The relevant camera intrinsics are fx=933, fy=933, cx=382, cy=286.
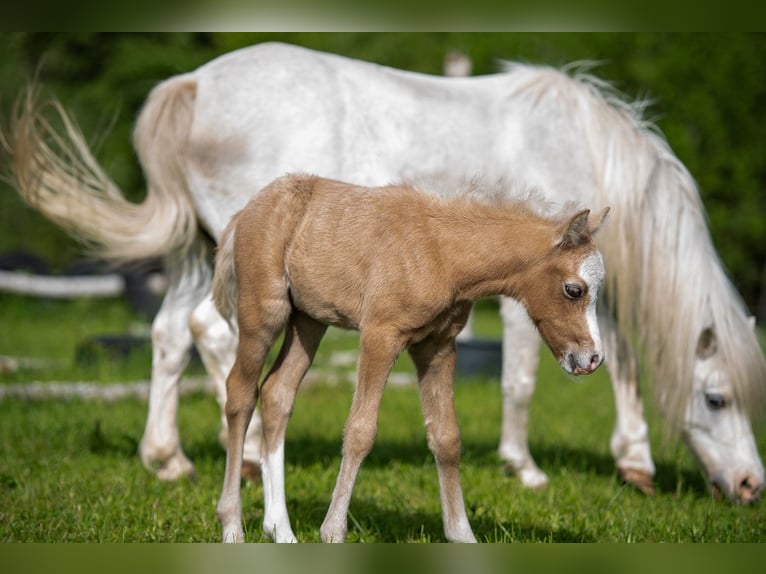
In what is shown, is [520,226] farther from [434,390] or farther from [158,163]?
[158,163]

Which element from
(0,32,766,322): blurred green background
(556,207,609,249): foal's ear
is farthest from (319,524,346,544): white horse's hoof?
(0,32,766,322): blurred green background

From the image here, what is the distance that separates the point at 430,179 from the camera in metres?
5.60

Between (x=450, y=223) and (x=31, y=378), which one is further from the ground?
(x=450, y=223)

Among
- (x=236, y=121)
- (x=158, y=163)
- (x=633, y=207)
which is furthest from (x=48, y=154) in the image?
(x=633, y=207)

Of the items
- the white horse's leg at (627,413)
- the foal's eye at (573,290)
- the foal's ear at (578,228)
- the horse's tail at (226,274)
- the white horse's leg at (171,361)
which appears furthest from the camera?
the white horse's leg at (627,413)

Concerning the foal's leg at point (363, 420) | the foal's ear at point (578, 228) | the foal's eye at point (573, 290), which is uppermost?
the foal's ear at point (578, 228)

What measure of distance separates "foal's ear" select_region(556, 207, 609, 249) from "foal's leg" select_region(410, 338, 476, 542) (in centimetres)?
72

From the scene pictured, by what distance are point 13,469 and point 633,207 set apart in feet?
13.7

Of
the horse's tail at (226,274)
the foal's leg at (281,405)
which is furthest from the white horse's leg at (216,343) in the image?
the foal's leg at (281,405)

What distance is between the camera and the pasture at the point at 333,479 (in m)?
4.53

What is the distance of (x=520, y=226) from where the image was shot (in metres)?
3.77

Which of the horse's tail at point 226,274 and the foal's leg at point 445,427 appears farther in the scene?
the horse's tail at point 226,274

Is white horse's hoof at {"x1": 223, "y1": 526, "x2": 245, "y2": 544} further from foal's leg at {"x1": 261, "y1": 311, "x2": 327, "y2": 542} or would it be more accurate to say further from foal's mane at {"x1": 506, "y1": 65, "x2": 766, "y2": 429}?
foal's mane at {"x1": 506, "y1": 65, "x2": 766, "y2": 429}

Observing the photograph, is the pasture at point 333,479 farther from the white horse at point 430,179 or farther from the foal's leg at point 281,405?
the white horse at point 430,179
